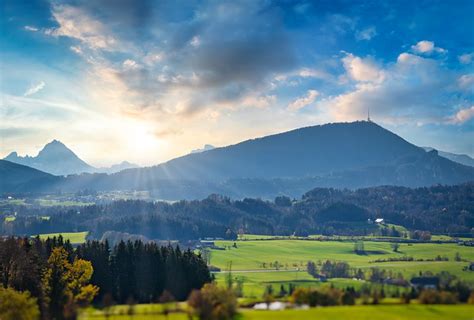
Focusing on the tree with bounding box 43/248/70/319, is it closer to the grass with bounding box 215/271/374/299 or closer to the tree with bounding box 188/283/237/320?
the tree with bounding box 188/283/237/320

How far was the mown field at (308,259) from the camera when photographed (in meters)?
128

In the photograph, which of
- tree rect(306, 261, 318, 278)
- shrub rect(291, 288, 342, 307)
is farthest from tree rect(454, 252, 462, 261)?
shrub rect(291, 288, 342, 307)

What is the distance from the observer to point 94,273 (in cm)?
7969

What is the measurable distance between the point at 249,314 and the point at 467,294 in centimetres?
2387

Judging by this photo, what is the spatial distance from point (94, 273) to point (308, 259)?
332ft

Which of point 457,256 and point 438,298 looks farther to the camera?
point 457,256

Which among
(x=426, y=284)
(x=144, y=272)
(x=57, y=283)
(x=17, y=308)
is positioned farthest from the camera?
(x=144, y=272)

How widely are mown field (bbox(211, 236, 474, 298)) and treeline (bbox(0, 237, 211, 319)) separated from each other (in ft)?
125

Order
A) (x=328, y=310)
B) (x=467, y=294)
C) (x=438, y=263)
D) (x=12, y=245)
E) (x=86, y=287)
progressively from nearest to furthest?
(x=328, y=310) < (x=467, y=294) < (x=86, y=287) < (x=12, y=245) < (x=438, y=263)

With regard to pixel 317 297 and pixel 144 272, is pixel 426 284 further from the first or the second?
pixel 144 272

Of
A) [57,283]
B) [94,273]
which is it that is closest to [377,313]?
[57,283]

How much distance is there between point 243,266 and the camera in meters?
154

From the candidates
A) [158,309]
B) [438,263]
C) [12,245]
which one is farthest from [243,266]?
[158,309]

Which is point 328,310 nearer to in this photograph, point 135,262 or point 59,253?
point 135,262
